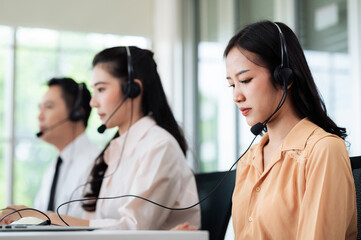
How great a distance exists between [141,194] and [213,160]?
6.94 feet

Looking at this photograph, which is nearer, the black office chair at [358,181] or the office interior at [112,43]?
the black office chair at [358,181]

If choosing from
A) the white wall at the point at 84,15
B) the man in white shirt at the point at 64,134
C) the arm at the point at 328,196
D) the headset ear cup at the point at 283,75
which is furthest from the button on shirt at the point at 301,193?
the white wall at the point at 84,15

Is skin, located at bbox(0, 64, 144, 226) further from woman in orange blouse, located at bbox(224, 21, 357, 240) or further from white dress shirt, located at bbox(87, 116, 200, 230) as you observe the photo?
woman in orange blouse, located at bbox(224, 21, 357, 240)

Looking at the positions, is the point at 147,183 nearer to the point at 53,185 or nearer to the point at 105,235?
the point at 105,235

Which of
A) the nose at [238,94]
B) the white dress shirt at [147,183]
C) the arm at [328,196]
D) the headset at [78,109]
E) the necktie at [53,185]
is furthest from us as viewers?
the headset at [78,109]

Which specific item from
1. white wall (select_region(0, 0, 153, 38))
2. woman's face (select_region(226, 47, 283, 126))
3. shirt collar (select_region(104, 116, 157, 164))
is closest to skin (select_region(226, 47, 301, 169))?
woman's face (select_region(226, 47, 283, 126))

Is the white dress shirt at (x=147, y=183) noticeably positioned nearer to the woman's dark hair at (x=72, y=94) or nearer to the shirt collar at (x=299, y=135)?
the shirt collar at (x=299, y=135)

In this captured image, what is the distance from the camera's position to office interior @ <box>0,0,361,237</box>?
12.3ft

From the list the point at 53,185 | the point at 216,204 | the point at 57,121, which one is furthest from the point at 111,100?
the point at 57,121

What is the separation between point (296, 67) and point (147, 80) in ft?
2.93

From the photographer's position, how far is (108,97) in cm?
213

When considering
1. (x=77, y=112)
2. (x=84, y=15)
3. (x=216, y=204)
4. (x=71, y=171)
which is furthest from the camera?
(x=84, y=15)

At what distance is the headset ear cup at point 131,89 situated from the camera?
208 centimetres

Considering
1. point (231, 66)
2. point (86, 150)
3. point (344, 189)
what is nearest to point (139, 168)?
point (231, 66)
